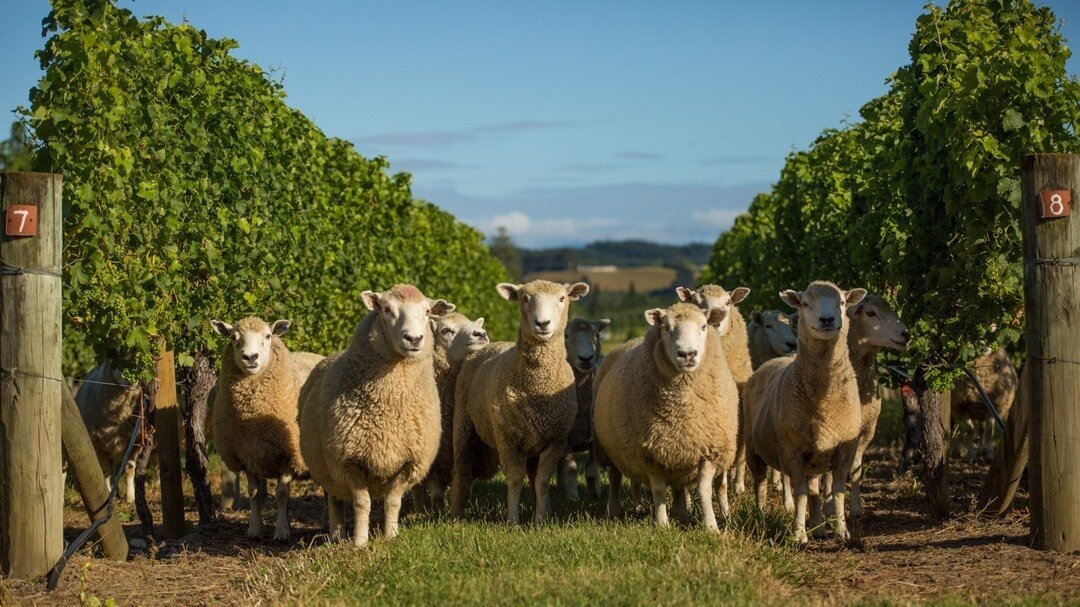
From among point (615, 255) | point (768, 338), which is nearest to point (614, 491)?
point (768, 338)

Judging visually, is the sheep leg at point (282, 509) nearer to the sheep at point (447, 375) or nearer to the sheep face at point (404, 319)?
the sheep at point (447, 375)

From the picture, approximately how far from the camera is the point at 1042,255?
8180 mm

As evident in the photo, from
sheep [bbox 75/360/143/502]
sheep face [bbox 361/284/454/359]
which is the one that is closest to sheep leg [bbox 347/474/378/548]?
sheep face [bbox 361/284/454/359]

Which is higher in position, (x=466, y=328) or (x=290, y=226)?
(x=290, y=226)

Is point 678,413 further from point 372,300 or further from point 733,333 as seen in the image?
point 733,333

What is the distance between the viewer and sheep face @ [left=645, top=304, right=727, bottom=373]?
9242 millimetres

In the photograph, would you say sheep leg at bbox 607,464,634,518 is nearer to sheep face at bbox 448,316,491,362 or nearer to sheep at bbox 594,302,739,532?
sheep at bbox 594,302,739,532

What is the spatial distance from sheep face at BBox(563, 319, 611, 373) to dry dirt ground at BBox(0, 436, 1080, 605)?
316 centimetres

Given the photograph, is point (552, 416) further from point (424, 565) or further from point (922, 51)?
point (922, 51)

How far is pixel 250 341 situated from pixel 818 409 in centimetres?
458

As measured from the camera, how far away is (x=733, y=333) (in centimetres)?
1226

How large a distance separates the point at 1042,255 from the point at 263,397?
6.25m

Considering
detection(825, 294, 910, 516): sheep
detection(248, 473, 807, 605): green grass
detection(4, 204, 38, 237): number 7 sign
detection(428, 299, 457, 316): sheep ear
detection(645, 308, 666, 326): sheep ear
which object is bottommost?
detection(248, 473, 807, 605): green grass

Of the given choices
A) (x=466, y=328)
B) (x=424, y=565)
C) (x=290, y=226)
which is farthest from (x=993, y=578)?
(x=290, y=226)
